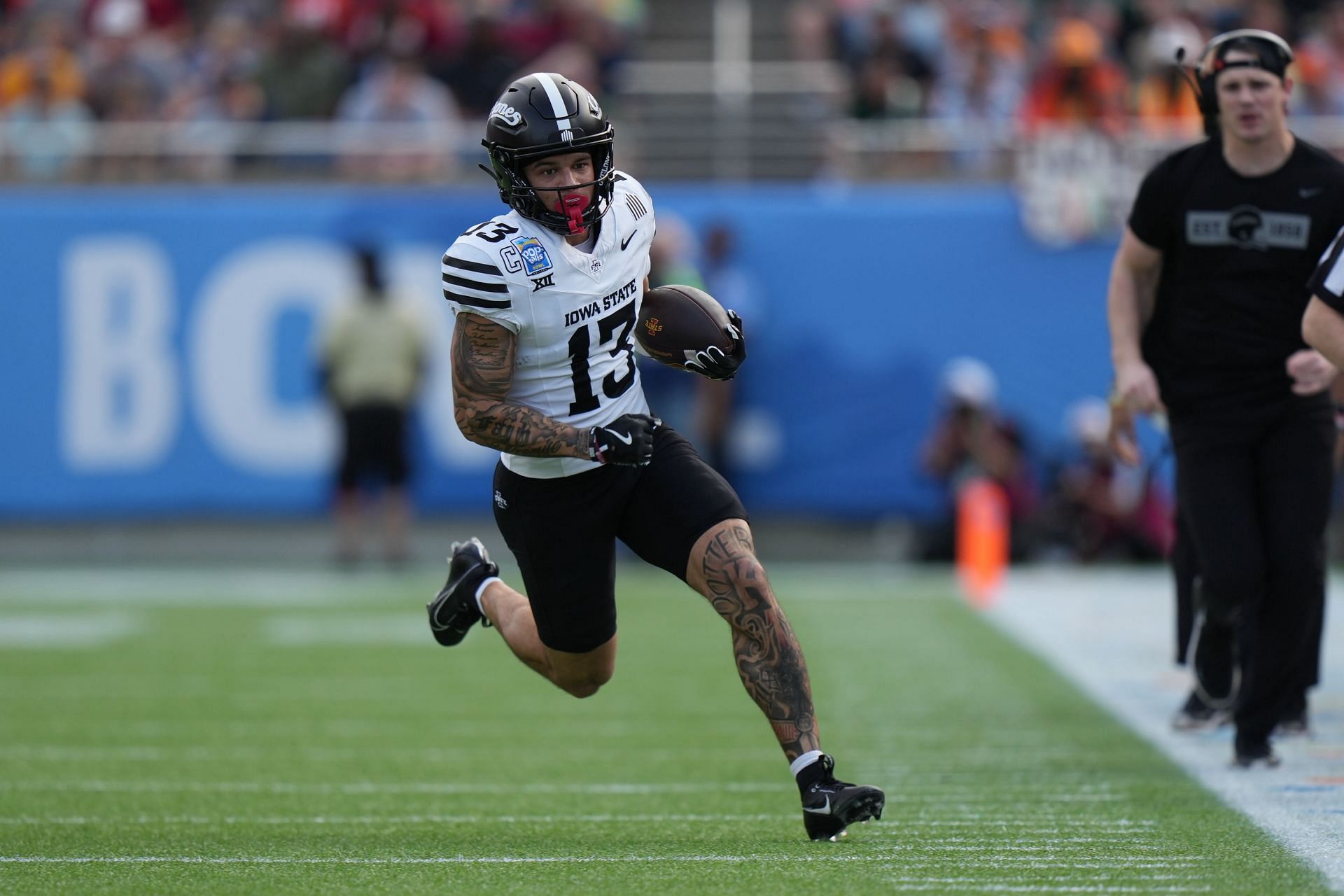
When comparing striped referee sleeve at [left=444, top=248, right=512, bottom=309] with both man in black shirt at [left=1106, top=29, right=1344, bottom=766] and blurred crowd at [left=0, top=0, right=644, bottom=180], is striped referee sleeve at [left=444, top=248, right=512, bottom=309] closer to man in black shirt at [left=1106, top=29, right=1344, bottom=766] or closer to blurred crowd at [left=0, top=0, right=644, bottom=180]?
man in black shirt at [left=1106, top=29, right=1344, bottom=766]

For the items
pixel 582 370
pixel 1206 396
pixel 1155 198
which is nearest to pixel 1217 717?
pixel 1206 396

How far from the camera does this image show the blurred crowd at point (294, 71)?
13.3 meters

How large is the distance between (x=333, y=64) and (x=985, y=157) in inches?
180

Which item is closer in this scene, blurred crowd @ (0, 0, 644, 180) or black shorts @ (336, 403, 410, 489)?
black shorts @ (336, 403, 410, 489)

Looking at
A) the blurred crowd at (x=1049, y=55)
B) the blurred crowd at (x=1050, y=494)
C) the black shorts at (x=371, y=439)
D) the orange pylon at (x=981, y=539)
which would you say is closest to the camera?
the orange pylon at (x=981, y=539)

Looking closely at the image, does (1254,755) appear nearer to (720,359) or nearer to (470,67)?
(720,359)

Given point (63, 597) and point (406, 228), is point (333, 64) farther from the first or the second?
point (63, 597)

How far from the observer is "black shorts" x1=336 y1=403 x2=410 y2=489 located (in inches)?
470

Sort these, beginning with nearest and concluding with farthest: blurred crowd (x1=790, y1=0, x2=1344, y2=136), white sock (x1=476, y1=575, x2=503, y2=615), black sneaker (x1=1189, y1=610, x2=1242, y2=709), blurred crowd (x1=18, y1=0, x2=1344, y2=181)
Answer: white sock (x1=476, y1=575, x2=503, y2=615)
black sneaker (x1=1189, y1=610, x2=1242, y2=709)
blurred crowd (x1=790, y1=0, x2=1344, y2=136)
blurred crowd (x1=18, y1=0, x2=1344, y2=181)

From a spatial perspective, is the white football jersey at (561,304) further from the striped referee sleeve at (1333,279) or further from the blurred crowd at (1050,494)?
the blurred crowd at (1050,494)

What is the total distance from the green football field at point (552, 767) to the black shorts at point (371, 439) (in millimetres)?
1540

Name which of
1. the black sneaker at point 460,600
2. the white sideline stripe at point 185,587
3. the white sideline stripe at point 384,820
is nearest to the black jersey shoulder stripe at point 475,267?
the black sneaker at point 460,600

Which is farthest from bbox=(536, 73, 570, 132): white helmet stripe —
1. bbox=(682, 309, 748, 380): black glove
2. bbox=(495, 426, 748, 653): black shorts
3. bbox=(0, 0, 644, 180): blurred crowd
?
bbox=(0, 0, 644, 180): blurred crowd

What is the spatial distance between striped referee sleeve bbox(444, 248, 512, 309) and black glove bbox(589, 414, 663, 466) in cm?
40
